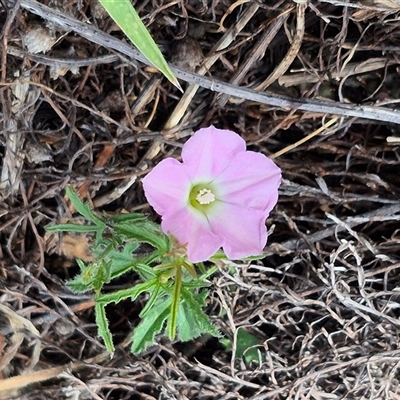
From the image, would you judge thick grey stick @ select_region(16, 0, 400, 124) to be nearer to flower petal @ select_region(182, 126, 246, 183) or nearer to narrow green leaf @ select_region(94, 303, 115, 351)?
flower petal @ select_region(182, 126, 246, 183)

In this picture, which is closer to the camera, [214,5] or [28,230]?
[214,5]

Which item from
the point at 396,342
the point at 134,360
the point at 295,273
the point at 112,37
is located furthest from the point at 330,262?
the point at 112,37

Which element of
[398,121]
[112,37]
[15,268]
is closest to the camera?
[112,37]

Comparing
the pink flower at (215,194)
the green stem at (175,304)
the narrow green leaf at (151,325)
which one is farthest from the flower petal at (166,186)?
the narrow green leaf at (151,325)

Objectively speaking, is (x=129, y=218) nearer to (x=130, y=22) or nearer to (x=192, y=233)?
(x=192, y=233)

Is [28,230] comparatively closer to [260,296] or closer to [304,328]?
[260,296]

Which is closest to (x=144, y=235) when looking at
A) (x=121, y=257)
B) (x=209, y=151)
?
(x=121, y=257)

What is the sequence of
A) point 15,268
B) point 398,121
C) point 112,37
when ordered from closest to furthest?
point 112,37 < point 398,121 < point 15,268

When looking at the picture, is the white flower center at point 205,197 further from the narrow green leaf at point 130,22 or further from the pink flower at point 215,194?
the narrow green leaf at point 130,22
